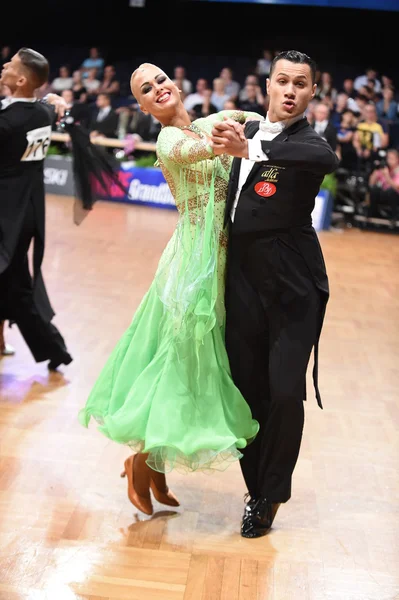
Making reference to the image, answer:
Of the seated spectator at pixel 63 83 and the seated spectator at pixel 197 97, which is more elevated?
the seated spectator at pixel 197 97

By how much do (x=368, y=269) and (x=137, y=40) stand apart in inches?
359

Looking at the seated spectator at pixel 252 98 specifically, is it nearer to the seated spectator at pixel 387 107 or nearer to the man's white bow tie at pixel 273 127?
the seated spectator at pixel 387 107


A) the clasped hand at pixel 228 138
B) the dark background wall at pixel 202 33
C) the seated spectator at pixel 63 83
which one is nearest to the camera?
the clasped hand at pixel 228 138

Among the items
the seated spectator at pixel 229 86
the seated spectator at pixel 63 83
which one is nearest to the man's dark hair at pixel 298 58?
the seated spectator at pixel 229 86

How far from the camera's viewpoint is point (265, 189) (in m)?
2.59

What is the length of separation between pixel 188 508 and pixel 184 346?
0.73 meters

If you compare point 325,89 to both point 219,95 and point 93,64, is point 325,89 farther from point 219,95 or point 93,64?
point 93,64

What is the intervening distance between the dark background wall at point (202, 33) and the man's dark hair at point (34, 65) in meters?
10.6

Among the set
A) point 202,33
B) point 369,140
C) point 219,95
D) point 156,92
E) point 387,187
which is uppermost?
point 156,92

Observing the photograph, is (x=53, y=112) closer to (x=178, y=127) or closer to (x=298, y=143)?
(x=178, y=127)

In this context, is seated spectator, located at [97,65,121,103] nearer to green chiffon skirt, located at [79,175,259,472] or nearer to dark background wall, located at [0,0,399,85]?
dark background wall, located at [0,0,399,85]

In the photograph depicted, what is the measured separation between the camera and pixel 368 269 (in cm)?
784

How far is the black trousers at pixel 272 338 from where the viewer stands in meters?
2.68

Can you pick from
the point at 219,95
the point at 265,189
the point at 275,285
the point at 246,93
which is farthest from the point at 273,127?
the point at 219,95
